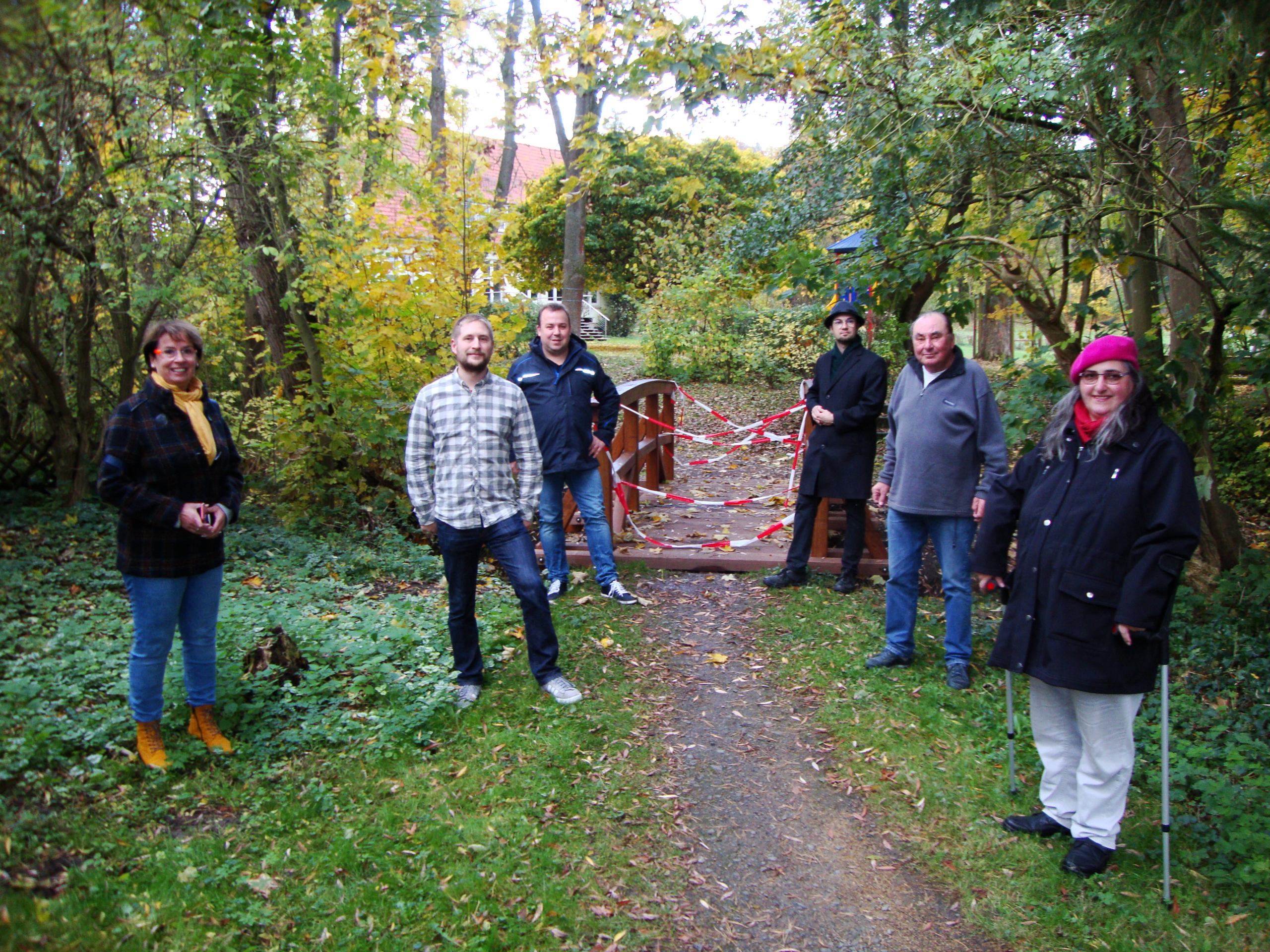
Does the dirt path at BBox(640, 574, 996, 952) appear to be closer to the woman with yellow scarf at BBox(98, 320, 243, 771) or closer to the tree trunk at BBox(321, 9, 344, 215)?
the woman with yellow scarf at BBox(98, 320, 243, 771)

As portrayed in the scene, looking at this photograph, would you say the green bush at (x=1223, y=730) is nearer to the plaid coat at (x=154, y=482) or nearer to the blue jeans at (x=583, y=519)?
the blue jeans at (x=583, y=519)

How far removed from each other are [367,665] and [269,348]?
496 centimetres

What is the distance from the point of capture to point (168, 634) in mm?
3641

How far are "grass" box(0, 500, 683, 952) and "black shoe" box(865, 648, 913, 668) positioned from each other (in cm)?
134

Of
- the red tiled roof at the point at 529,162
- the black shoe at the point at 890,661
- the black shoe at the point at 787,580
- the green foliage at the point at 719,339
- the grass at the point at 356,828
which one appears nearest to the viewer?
the grass at the point at 356,828

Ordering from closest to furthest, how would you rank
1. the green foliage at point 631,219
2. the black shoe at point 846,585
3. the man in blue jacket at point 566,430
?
the man in blue jacket at point 566,430
the black shoe at point 846,585
the green foliage at point 631,219

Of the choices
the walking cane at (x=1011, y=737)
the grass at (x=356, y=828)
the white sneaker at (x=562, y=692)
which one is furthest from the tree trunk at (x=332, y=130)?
the walking cane at (x=1011, y=737)

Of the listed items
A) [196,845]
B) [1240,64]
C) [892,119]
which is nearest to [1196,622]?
[1240,64]

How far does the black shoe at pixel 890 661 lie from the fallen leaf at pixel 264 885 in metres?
3.31

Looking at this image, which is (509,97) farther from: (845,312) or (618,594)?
(618,594)

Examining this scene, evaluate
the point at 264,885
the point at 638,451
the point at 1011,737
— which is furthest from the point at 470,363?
the point at 638,451

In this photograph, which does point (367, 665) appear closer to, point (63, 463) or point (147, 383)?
point (147, 383)

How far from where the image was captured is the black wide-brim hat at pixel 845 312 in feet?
19.8

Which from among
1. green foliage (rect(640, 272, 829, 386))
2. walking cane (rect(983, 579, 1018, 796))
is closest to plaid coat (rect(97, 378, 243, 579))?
walking cane (rect(983, 579, 1018, 796))
